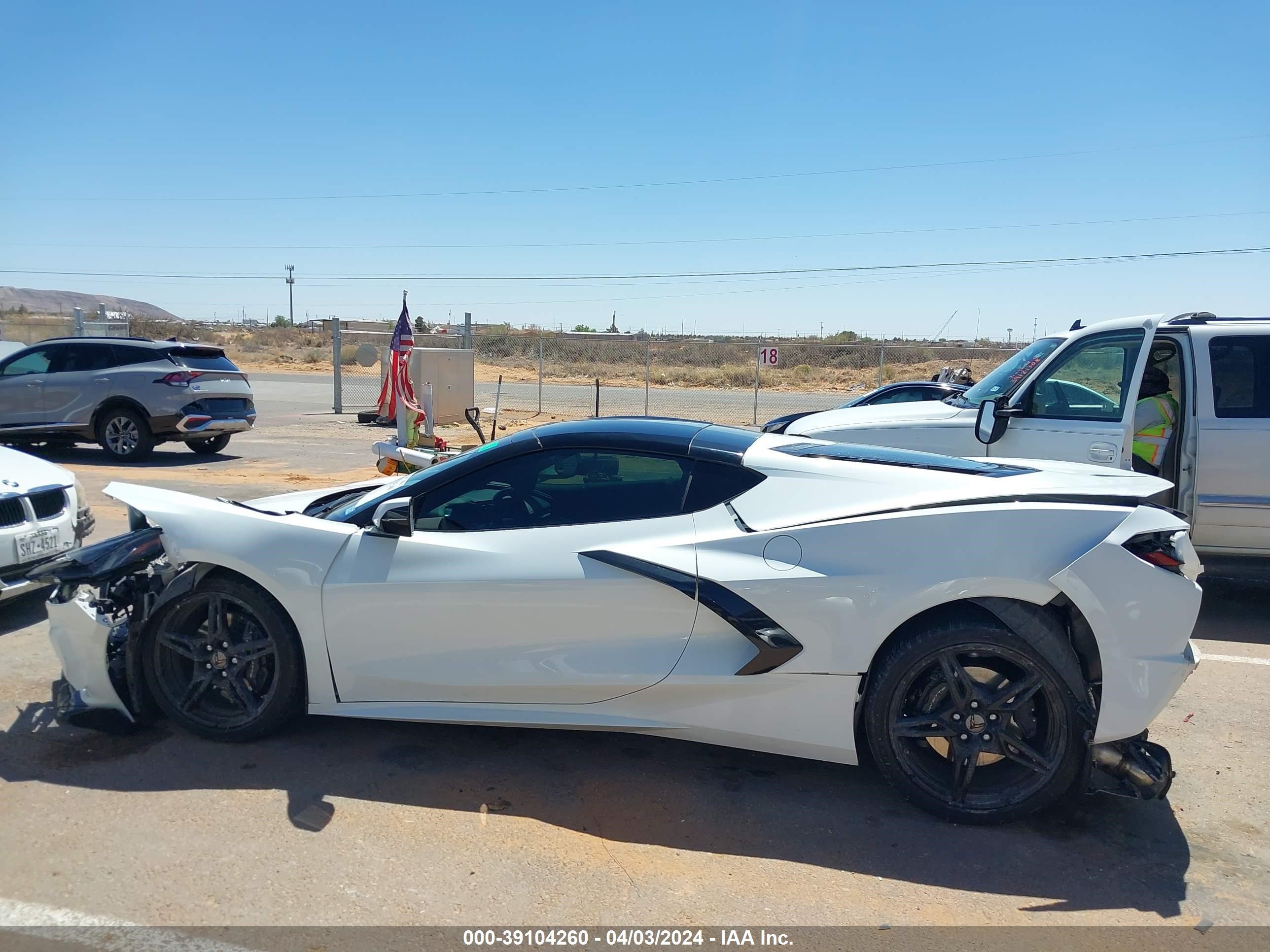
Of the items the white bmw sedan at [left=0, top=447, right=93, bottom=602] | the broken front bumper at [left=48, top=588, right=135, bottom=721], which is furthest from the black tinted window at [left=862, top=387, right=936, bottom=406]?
the broken front bumper at [left=48, top=588, right=135, bottom=721]

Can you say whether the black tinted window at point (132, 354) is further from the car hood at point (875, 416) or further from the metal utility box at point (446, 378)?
the car hood at point (875, 416)

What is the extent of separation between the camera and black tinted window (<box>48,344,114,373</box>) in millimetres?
13508

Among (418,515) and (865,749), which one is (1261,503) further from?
(418,515)

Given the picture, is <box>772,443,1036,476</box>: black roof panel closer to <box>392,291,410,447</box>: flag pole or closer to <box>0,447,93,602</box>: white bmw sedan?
<box>0,447,93,602</box>: white bmw sedan

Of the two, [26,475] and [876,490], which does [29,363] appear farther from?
[876,490]

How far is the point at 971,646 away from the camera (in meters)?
3.58

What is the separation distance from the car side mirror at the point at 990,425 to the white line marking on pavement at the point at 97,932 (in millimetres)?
5822

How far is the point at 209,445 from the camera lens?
573 inches

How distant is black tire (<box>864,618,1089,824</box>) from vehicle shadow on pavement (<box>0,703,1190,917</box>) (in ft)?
0.48

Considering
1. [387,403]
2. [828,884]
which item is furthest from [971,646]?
[387,403]

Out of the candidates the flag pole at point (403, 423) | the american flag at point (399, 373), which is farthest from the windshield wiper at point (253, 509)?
the american flag at point (399, 373)

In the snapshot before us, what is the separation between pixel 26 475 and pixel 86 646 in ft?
7.75

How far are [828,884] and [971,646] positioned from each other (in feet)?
3.34

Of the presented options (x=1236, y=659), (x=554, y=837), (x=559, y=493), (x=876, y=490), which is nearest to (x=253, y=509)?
(x=559, y=493)
